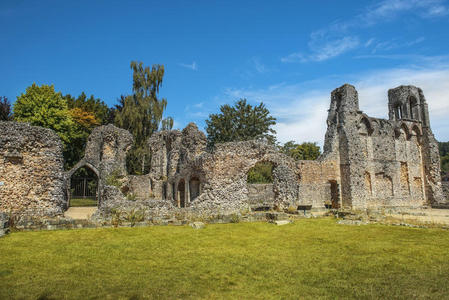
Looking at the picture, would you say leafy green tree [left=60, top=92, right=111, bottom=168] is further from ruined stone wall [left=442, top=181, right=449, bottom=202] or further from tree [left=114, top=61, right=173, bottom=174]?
ruined stone wall [left=442, top=181, right=449, bottom=202]

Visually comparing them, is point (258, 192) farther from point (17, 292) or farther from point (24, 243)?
point (17, 292)

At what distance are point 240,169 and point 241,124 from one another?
21435 millimetres

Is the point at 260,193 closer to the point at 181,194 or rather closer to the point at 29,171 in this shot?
the point at 181,194

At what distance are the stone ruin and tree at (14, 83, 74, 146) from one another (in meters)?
5.24

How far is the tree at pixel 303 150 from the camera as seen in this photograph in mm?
41469

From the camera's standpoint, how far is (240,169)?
15375 mm

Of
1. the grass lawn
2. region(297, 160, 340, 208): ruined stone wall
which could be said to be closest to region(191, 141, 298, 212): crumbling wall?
region(297, 160, 340, 208): ruined stone wall

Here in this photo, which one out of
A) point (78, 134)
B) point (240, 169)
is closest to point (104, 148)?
point (78, 134)

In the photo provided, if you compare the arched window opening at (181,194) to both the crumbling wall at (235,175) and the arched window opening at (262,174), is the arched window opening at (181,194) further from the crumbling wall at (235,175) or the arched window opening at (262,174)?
the arched window opening at (262,174)

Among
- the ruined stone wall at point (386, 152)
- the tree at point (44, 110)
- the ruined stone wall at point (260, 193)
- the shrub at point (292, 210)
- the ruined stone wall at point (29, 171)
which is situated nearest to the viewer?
the ruined stone wall at point (29, 171)

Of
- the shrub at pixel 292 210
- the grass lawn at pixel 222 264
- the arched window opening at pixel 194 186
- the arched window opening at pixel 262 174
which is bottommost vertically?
the grass lawn at pixel 222 264

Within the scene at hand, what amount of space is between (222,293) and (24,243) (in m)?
5.34

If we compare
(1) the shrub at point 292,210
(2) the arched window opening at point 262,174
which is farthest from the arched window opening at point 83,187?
(1) the shrub at point 292,210

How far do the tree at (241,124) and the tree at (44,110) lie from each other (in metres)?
15.7
